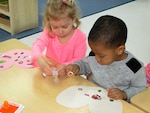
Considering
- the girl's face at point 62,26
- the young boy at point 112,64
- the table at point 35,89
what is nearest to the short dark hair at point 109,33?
the young boy at point 112,64

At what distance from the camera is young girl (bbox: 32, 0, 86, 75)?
144cm

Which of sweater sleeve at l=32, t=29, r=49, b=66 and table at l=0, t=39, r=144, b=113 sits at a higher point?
sweater sleeve at l=32, t=29, r=49, b=66

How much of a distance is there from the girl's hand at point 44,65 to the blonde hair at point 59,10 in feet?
0.78

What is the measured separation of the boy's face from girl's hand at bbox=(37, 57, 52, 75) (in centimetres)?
25

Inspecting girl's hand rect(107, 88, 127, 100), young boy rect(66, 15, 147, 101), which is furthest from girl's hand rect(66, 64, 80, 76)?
girl's hand rect(107, 88, 127, 100)

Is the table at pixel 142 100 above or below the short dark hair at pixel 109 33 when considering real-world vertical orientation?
below

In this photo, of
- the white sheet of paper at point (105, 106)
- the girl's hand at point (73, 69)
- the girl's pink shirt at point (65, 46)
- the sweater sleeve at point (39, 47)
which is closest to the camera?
the white sheet of paper at point (105, 106)

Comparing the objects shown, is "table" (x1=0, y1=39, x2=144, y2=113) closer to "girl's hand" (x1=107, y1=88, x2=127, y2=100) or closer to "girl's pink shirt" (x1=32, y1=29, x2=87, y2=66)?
"girl's hand" (x1=107, y1=88, x2=127, y2=100)

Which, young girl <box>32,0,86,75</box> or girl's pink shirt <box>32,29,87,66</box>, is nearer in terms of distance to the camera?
young girl <box>32,0,86,75</box>

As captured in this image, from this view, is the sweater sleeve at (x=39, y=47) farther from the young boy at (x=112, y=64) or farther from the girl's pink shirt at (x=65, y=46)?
the young boy at (x=112, y=64)

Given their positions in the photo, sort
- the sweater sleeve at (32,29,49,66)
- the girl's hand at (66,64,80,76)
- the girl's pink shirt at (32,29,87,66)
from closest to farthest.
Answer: the girl's hand at (66,64,80,76), the sweater sleeve at (32,29,49,66), the girl's pink shirt at (32,29,87,66)

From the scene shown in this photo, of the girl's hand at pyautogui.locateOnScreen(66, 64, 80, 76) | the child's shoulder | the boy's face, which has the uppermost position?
the boy's face

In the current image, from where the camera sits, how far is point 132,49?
2902mm

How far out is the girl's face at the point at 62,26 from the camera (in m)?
1.48
